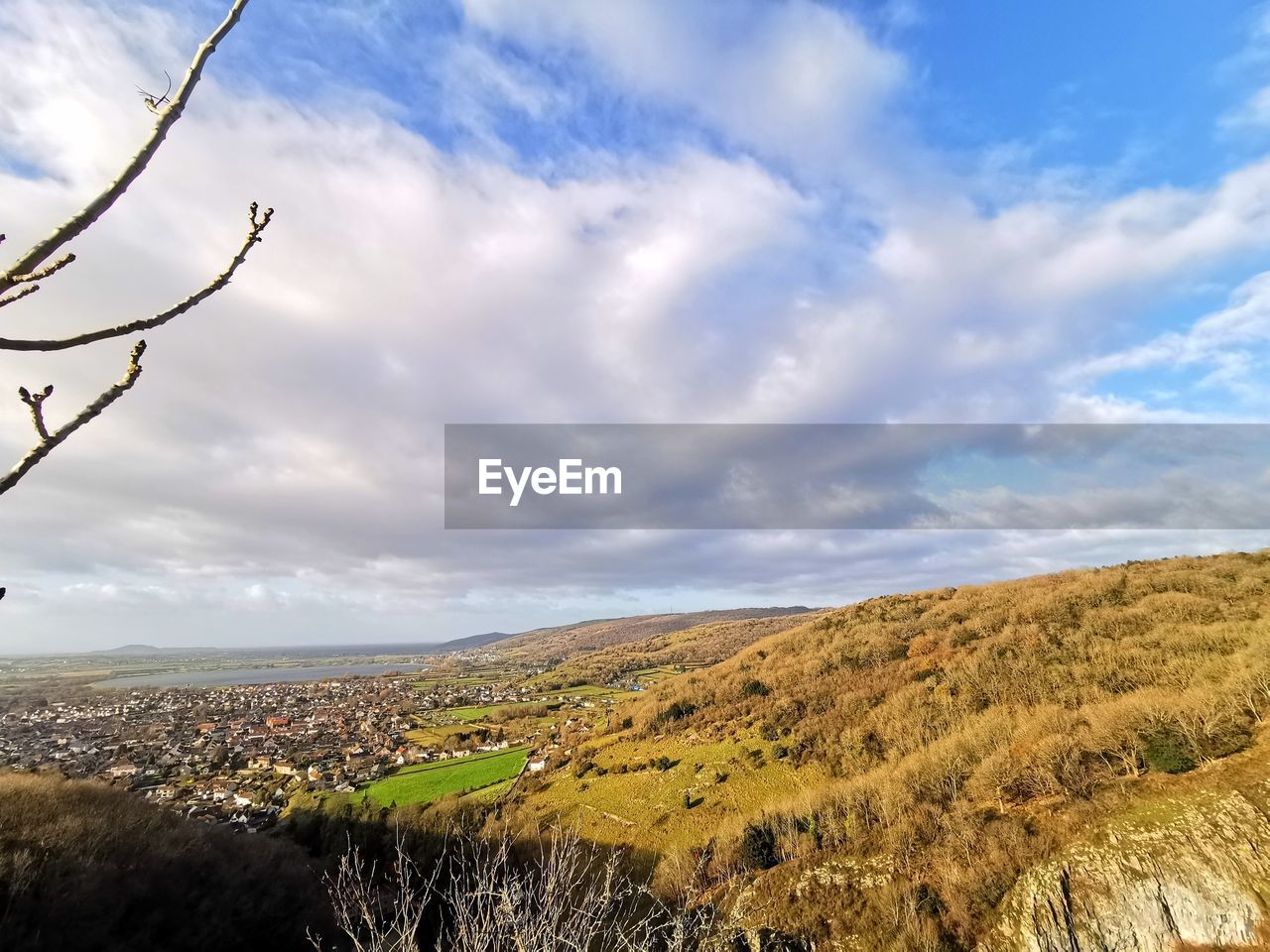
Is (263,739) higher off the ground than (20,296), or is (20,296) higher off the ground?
(20,296)

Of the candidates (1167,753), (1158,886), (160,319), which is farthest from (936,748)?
(160,319)

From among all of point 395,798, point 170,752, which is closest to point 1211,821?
point 395,798

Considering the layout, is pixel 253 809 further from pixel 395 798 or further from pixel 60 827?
pixel 60 827

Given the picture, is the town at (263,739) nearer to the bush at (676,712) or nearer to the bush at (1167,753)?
the bush at (676,712)

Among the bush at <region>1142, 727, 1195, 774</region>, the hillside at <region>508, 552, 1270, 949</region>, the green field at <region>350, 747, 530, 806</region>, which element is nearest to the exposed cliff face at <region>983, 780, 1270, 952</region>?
the hillside at <region>508, 552, 1270, 949</region>

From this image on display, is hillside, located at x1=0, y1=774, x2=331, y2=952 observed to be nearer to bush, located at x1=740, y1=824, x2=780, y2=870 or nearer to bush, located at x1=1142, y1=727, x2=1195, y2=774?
bush, located at x1=740, y1=824, x2=780, y2=870

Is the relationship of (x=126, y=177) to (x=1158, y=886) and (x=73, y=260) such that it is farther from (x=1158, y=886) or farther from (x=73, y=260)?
(x=1158, y=886)
